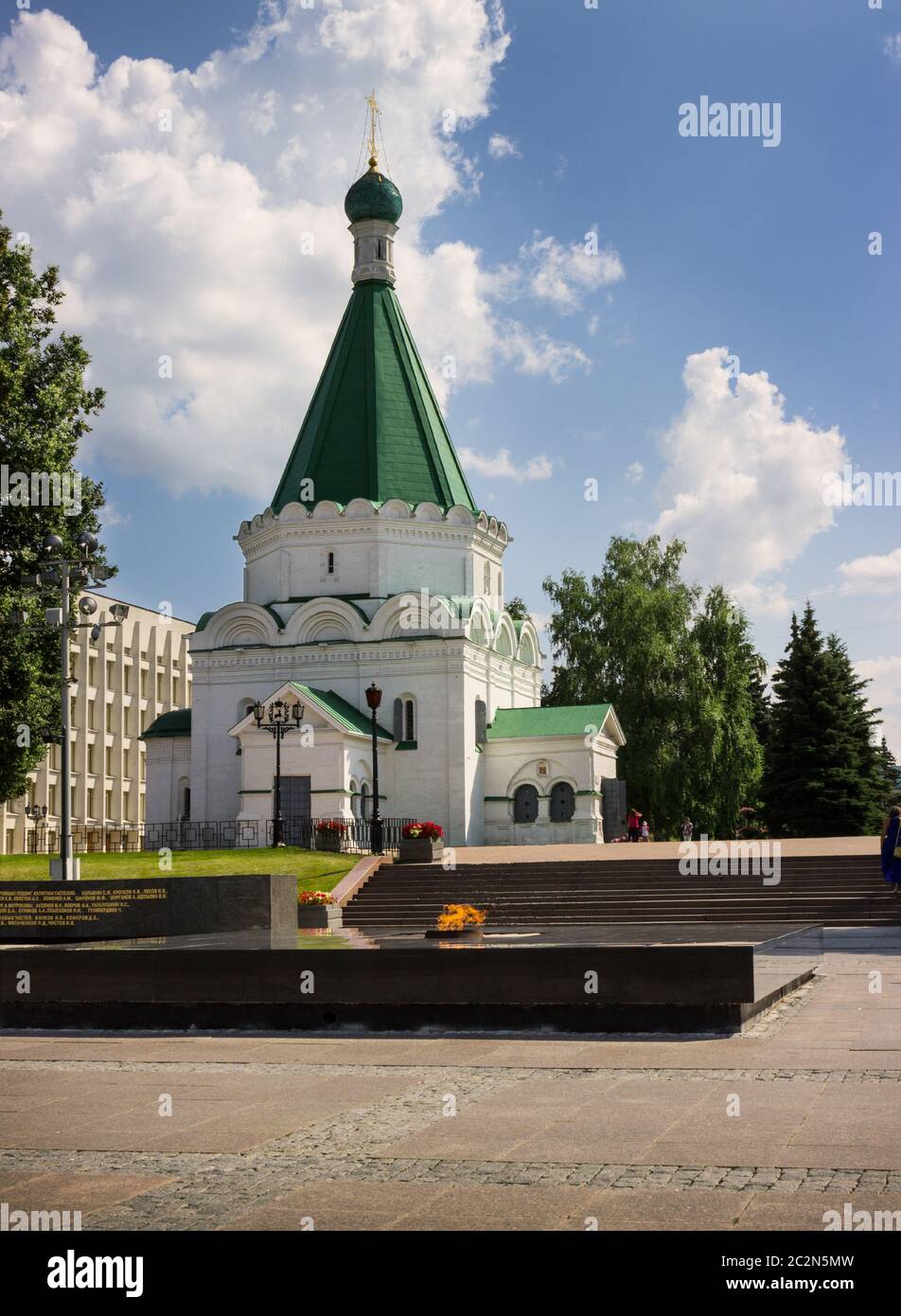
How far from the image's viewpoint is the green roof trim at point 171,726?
48.0 metres

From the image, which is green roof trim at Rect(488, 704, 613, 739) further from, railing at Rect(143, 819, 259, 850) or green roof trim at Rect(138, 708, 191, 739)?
green roof trim at Rect(138, 708, 191, 739)

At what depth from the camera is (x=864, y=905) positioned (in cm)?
2431

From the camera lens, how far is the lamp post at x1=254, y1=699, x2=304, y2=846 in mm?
36969

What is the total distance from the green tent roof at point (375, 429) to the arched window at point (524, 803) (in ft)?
34.0

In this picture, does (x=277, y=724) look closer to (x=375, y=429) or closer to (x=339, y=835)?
(x=339, y=835)

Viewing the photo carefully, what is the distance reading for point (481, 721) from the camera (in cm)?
4516

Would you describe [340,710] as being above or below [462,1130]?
above

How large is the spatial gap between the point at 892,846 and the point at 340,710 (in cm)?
2555

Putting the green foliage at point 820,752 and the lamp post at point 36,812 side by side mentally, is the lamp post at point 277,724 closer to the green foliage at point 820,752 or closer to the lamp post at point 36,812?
the green foliage at point 820,752

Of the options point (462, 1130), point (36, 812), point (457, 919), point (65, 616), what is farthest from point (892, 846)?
point (36, 812)

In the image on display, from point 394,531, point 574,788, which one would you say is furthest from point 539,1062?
point 394,531

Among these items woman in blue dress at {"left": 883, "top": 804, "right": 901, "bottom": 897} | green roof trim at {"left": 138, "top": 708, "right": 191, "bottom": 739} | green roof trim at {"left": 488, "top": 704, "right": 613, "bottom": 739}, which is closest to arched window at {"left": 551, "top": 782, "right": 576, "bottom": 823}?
green roof trim at {"left": 488, "top": 704, "right": 613, "bottom": 739}

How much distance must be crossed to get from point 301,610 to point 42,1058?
3525 cm

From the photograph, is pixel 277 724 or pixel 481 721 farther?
pixel 481 721
